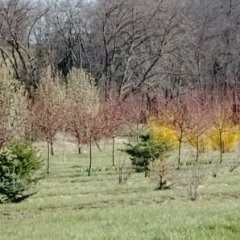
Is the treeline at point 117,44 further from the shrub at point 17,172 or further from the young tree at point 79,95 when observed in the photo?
the shrub at point 17,172

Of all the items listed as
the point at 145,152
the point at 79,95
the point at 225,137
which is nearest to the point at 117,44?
A: the point at 79,95

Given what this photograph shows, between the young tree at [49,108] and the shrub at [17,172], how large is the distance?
1580 cm

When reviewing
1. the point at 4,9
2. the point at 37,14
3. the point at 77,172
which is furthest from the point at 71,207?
the point at 37,14

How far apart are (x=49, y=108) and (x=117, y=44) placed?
1178 inches

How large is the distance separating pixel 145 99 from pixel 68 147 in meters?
23.3

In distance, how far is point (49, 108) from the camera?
47531 millimetres

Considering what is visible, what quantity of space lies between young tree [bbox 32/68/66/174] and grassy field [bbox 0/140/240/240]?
38.6ft

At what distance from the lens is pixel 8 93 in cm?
4519

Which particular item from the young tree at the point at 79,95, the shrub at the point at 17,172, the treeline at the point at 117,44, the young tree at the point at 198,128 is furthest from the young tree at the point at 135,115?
the shrub at the point at 17,172

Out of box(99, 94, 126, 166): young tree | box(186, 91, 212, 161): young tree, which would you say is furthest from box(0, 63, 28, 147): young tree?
box(186, 91, 212, 161): young tree

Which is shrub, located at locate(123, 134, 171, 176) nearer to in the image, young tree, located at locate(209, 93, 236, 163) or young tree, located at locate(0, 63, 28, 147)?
young tree, located at locate(209, 93, 236, 163)

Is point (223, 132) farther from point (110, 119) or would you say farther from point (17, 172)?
point (17, 172)

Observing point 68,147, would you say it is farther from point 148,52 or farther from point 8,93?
point 148,52

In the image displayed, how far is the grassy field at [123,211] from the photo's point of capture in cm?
955
